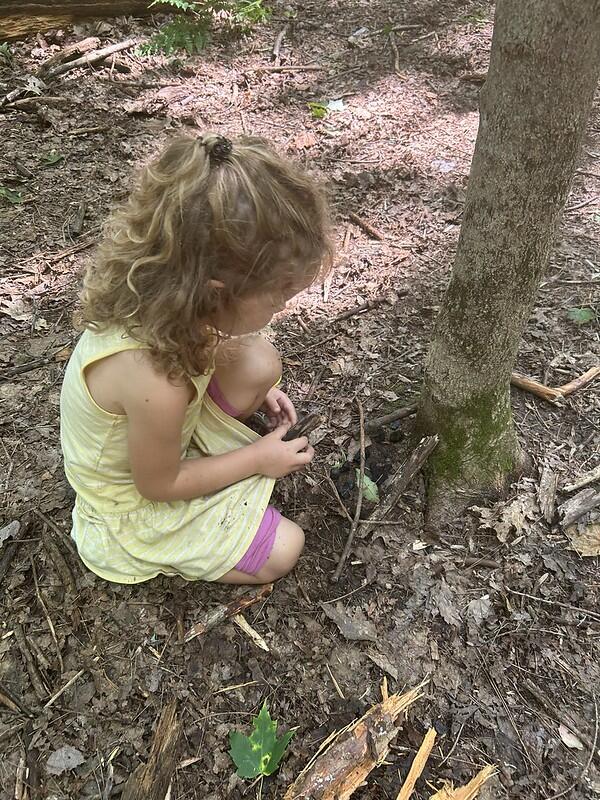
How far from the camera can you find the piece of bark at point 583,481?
2357 mm

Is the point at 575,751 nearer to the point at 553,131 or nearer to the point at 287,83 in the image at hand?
the point at 553,131

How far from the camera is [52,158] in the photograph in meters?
4.36

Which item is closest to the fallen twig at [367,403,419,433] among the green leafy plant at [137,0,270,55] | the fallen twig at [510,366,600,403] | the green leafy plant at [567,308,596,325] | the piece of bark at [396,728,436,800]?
the fallen twig at [510,366,600,403]

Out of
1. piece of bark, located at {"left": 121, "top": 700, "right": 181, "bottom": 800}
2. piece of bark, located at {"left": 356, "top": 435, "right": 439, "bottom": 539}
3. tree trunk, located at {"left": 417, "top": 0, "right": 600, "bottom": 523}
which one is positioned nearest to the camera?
tree trunk, located at {"left": 417, "top": 0, "right": 600, "bottom": 523}

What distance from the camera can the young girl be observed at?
4.93 ft

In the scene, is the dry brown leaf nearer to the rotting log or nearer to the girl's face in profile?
the girl's face in profile

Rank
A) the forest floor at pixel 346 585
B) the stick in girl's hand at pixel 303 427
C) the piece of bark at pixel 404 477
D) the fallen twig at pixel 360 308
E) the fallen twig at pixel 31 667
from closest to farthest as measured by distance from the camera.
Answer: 1. the forest floor at pixel 346 585
2. the fallen twig at pixel 31 667
3. the piece of bark at pixel 404 477
4. the stick in girl's hand at pixel 303 427
5. the fallen twig at pixel 360 308

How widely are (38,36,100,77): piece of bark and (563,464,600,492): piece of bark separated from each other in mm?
5390

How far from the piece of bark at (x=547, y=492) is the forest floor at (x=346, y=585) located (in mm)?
40

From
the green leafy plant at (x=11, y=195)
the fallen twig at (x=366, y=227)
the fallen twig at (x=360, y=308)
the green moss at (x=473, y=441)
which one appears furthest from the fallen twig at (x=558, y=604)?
the green leafy plant at (x=11, y=195)

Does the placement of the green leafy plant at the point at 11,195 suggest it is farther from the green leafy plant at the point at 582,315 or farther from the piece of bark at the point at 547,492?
the piece of bark at the point at 547,492

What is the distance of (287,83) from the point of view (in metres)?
5.07

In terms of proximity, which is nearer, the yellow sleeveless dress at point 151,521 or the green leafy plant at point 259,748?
the green leafy plant at point 259,748

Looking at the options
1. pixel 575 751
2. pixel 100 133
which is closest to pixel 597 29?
pixel 575 751
